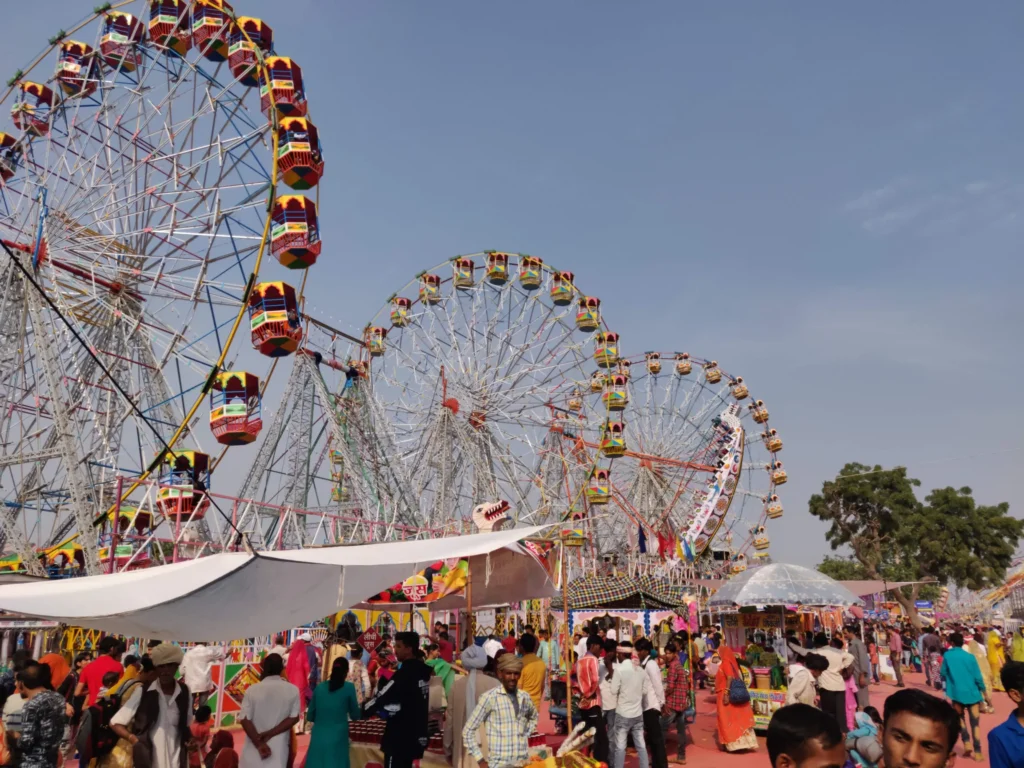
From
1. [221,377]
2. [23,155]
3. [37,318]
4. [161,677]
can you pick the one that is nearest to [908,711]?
[161,677]

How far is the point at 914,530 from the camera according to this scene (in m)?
43.3

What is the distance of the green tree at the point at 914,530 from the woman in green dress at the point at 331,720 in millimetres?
42642

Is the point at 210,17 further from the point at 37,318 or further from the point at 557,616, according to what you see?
the point at 557,616

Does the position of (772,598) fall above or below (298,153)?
below

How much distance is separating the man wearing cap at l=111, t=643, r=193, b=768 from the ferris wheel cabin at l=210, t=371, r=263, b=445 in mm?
8187

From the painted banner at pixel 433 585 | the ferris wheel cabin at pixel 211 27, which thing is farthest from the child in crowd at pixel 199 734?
the ferris wheel cabin at pixel 211 27

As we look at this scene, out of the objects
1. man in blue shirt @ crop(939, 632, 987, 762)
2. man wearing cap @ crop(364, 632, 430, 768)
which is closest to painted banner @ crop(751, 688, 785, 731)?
man in blue shirt @ crop(939, 632, 987, 762)

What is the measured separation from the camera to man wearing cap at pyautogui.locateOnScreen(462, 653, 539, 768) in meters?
4.61

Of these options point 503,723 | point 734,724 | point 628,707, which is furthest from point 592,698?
point 503,723

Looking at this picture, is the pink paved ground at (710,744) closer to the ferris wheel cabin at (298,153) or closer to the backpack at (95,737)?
the backpack at (95,737)

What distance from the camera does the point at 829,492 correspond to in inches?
1796

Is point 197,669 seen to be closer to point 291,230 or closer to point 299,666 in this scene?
point 299,666

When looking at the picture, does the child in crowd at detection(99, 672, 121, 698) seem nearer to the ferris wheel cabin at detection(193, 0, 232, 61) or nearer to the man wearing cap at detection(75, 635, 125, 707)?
the man wearing cap at detection(75, 635, 125, 707)

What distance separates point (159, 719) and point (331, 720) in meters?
1.08
